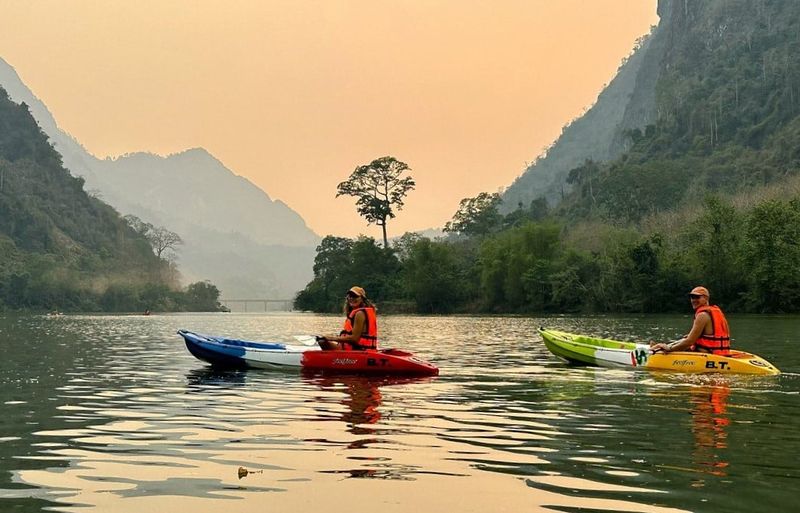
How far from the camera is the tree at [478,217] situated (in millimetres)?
153875

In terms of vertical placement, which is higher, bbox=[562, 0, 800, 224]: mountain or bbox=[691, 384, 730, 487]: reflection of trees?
bbox=[562, 0, 800, 224]: mountain

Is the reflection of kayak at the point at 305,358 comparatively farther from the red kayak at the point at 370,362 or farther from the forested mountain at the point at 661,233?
the forested mountain at the point at 661,233

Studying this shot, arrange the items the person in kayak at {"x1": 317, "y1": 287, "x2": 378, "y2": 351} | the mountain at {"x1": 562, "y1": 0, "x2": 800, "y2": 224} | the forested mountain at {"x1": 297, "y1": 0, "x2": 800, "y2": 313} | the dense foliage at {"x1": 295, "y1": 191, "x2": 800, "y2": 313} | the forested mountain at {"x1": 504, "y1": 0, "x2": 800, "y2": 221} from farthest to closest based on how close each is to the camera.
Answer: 1. the forested mountain at {"x1": 504, "y1": 0, "x2": 800, "y2": 221}
2. the mountain at {"x1": 562, "y1": 0, "x2": 800, "y2": 224}
3. the forested mountain at {"x1": 297, "y1": 0, "x2": 800, "y2": 313}
4. the dense foliage at {"x1": 295, "y1": 191, "x2": 800, "y2": 313}
5. the person in kayak at {"x1": 317, "y1": 287, "x2": 378, "y2": 351}

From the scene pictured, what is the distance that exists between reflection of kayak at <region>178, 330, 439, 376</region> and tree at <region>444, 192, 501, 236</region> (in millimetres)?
129512

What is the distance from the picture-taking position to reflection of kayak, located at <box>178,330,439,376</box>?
22141 mm

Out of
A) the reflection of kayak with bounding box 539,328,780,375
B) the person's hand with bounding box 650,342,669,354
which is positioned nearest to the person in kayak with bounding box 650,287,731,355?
the reflection of kayak with bounding box 539,328,780,375

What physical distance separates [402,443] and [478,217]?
471 ft

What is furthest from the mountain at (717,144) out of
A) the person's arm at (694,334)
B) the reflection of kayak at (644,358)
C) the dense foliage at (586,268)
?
the person's arm at (694,334)

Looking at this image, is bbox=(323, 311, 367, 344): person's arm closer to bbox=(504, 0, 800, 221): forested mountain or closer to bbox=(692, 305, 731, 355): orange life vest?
bbox=(692, 305, 731, 355): orange life vest

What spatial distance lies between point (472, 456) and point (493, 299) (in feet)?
323

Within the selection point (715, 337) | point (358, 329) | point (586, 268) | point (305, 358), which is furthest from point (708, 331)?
point (586, 268)

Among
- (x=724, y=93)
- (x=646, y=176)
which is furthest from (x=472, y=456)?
(x=724, y=93)

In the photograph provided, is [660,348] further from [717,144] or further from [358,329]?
[717,144]

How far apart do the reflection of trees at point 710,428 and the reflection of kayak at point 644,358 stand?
2200mm
